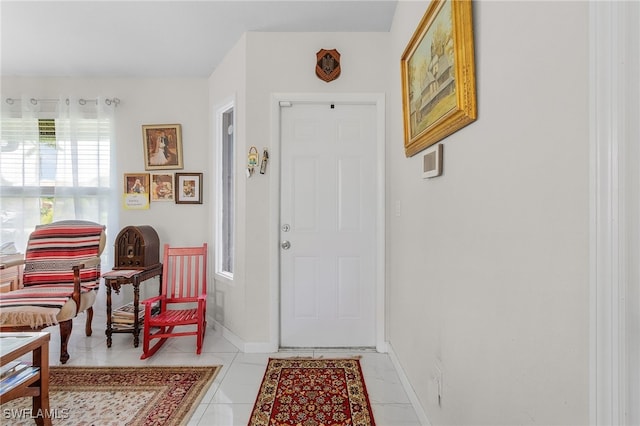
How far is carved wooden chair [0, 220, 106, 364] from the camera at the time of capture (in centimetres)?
239


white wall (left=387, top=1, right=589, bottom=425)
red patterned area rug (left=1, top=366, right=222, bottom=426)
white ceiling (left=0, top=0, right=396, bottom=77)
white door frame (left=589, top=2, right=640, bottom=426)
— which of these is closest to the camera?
white door frame (left=589, top=2, right=640, bottom=426)

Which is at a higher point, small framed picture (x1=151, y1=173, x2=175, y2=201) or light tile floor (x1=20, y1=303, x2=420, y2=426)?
small framed picture (x1=151, y1=173, x2=175, y2=201)

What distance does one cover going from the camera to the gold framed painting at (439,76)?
3.98 ft

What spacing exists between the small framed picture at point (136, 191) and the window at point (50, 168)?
0.55 feet

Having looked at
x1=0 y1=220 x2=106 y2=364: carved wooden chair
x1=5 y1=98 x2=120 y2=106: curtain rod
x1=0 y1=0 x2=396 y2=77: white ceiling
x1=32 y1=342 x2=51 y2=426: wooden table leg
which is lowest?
x1=32 y1=342 x2=51 y2=426: wooden table leg

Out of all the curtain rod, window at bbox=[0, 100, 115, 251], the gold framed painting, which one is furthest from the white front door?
window at bbox=[0, 100, 115, 251]

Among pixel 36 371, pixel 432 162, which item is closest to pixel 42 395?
pixel 36 371

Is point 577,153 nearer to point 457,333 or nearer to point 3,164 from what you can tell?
point 457,333

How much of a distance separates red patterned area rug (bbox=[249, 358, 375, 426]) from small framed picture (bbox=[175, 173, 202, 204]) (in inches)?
72.7

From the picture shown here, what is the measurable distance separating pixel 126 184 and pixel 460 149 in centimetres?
339

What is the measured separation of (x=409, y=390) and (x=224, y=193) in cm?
231

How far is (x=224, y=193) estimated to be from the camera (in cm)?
325

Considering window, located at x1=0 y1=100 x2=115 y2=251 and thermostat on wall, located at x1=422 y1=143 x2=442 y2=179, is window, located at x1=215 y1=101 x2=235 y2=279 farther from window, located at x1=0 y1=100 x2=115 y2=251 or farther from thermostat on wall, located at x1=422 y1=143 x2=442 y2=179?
thermostat on wall, located at x1=422 y1=143 x2=442 y2=179

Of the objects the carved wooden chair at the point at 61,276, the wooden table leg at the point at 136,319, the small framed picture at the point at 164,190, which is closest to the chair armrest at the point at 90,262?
the carved wooden chair at the point at 61,276
